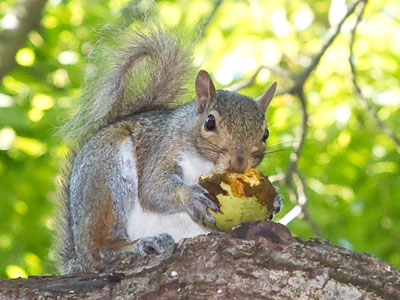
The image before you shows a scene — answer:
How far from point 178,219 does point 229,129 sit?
21.0 inches

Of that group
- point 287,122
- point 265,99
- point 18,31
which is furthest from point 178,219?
point 287,122

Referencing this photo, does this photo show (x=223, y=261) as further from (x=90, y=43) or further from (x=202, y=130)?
(x=90, y=43)

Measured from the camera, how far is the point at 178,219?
383 cm

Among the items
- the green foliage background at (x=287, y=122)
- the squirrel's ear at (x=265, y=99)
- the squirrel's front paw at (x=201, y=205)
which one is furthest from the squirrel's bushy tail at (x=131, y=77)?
the green foliage background at (x=287, y=122)

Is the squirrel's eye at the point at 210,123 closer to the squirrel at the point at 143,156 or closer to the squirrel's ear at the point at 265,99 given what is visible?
the squirrel at the point at 143,156

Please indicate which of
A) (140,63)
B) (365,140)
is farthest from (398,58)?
(140,63)

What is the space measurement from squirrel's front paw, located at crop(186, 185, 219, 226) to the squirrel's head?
17cm

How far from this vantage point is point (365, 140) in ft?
22.0

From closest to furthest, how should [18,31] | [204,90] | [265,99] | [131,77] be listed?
[204,90]
[265,99]
[131,77]
[18,31]

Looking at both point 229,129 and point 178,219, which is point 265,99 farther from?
point 178,219

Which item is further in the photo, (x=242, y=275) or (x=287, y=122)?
(x=287, y=122)

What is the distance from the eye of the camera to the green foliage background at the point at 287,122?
6047 millimetres

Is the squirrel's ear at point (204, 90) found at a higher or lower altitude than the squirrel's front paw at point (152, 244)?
higher

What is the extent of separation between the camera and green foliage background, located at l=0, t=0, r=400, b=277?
238 inches
